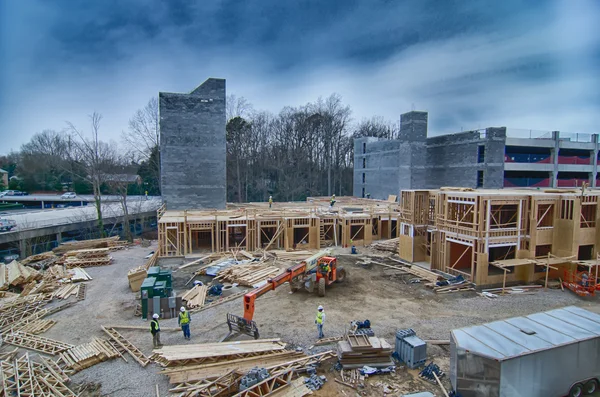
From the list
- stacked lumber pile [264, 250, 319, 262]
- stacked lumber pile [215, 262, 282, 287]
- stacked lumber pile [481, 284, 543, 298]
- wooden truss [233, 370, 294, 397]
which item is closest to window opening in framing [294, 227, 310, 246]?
stacked lumber pile [264, 250, 319, 262]

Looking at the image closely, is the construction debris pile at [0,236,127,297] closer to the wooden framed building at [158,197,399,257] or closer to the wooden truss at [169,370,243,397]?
the wooden framed building at [158,197,399,257]

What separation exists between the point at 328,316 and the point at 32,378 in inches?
408

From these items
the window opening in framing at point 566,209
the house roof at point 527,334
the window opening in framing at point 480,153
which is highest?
the window opening in framing at point 480,153

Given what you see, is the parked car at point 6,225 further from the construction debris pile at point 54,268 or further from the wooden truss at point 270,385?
the wooden truss at point 270,385

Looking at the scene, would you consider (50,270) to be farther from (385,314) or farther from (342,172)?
(342,172)

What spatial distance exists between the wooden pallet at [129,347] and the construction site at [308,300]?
0.09m

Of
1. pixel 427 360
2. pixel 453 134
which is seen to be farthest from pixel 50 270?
pixel 453 134

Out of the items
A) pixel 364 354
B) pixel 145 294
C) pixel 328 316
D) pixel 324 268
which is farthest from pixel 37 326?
pixel 364 354

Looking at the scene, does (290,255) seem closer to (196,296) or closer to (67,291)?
(196,296)

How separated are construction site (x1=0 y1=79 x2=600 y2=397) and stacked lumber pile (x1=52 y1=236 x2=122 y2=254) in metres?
0.18

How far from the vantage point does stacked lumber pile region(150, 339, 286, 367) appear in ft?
34.0

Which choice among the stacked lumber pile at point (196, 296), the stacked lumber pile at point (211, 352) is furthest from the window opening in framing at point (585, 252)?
the stacked lumber pile at point (196, 296)

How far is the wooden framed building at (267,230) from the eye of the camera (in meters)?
25.7

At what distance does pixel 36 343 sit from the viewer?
42.0ft
